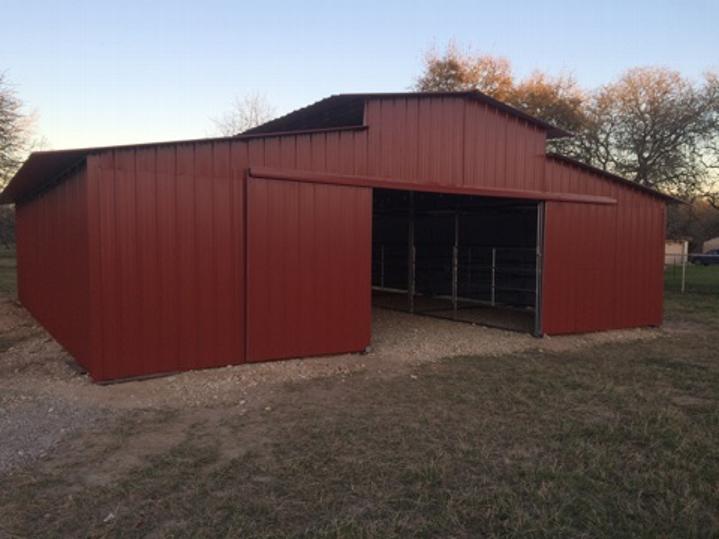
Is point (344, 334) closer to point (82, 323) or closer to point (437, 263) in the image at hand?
point (82, 323)

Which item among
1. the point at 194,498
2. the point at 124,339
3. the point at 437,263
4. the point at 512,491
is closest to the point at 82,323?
the point at 124,339

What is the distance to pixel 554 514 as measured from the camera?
139 inches

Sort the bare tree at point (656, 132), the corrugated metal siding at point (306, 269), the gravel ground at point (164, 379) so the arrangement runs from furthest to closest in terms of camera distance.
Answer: the bare tree at point (656, 132) → the corrugated metal siding at point (306, 269) → the gravel ground at point (164, 379)

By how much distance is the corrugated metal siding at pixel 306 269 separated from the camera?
7.52 meters

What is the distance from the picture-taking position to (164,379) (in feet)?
22.3

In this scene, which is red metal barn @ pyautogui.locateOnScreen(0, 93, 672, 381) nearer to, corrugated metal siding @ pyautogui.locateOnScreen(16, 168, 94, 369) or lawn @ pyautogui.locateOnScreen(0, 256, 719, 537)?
corrugated metal siding @ pyautogui.locateOnScreen(16, 168, 94, 369)

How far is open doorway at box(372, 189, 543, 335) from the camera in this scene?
43.6 ft

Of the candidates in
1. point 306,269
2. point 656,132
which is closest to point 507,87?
point 656,132

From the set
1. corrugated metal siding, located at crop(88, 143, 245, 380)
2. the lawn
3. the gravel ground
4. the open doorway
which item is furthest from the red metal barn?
the open doorway

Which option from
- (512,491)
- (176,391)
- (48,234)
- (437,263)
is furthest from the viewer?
(437,263)

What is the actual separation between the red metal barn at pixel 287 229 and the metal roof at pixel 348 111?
0.05 meters

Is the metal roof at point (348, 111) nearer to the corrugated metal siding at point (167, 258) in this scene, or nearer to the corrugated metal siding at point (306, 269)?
the corrugated metal siding at point (306, 269)

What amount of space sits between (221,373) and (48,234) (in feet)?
16.8

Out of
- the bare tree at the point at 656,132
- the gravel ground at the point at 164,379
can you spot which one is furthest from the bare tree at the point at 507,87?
the gravel ground at the point at 164,379
